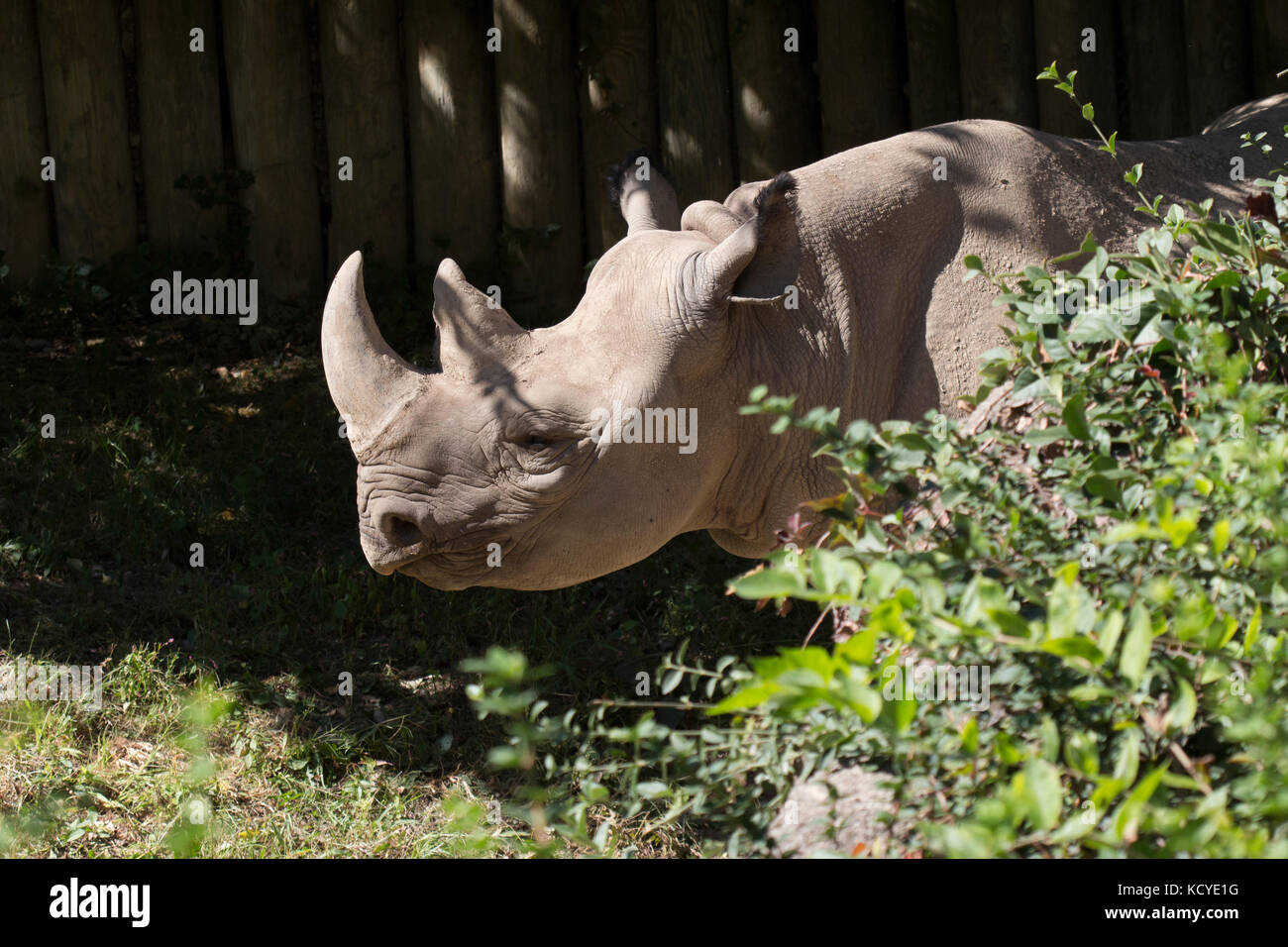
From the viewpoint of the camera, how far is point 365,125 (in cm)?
759

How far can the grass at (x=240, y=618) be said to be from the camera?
4617 millimetres

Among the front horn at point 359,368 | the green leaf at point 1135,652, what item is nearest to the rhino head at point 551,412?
the front horn at point 359,368

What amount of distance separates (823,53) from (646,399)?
14.4 ft

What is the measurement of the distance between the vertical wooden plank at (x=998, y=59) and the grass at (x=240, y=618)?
274cm

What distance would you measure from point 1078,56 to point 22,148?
5440 millimetres

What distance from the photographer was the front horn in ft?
11.2

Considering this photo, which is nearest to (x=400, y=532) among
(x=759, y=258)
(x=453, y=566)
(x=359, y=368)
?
(x=453, y=566)

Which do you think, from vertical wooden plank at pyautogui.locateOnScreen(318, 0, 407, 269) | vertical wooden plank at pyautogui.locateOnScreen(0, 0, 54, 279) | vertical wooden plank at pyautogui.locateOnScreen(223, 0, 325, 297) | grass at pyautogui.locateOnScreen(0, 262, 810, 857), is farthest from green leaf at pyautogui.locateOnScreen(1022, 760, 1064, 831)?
vertical wooden plank at pyautogui.locateOnScreen(0, 0, 54, 279)

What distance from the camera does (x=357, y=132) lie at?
7598 mm

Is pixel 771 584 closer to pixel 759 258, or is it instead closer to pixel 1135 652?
pixel 1135 652

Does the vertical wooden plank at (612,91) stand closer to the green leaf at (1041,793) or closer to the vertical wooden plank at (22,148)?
the vertical wooden plank at (22,148)
